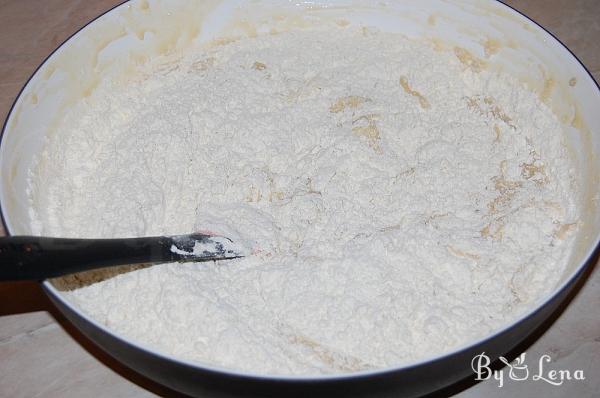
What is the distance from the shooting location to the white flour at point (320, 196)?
0.89 m

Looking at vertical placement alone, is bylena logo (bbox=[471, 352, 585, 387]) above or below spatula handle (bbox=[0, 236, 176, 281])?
above

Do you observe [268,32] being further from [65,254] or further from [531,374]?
[531,374]

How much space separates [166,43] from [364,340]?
0.88m

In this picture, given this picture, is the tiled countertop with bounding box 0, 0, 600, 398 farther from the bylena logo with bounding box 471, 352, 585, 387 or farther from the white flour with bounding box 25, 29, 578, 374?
the white flour with bounding box 25, 29, 578, 374

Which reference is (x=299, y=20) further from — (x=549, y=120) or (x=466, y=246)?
(x=466, y=246)

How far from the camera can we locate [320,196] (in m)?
1.07

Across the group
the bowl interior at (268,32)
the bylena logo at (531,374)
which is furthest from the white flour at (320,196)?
the bylena logo at (531,374)

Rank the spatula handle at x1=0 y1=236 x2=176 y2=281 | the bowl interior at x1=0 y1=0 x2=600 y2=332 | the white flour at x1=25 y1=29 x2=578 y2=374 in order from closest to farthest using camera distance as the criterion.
→ the spatula handle at x1=0 y1=236 x2=176 y2=281 < the white flour at x1=25 y1=29 x2=578 y2=374 < the bowl interior at x1=0 y1=0 x2=600 y2=332

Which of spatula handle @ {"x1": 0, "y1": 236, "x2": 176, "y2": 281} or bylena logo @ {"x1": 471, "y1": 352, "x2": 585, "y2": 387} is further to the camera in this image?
bylena logo @ {"x1": 471, "y1": 352, "x2": 585, "y2": 387}

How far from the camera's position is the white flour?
89 centimetres

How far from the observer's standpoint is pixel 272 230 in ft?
3.33

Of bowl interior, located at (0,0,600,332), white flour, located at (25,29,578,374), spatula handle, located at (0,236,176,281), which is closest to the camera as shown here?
spatula handle, located at (0,236,176,281)

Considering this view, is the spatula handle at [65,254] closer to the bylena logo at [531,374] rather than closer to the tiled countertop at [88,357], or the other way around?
the tiled countertop at [88,357]

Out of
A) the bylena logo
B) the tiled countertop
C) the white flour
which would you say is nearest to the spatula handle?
the white flour
